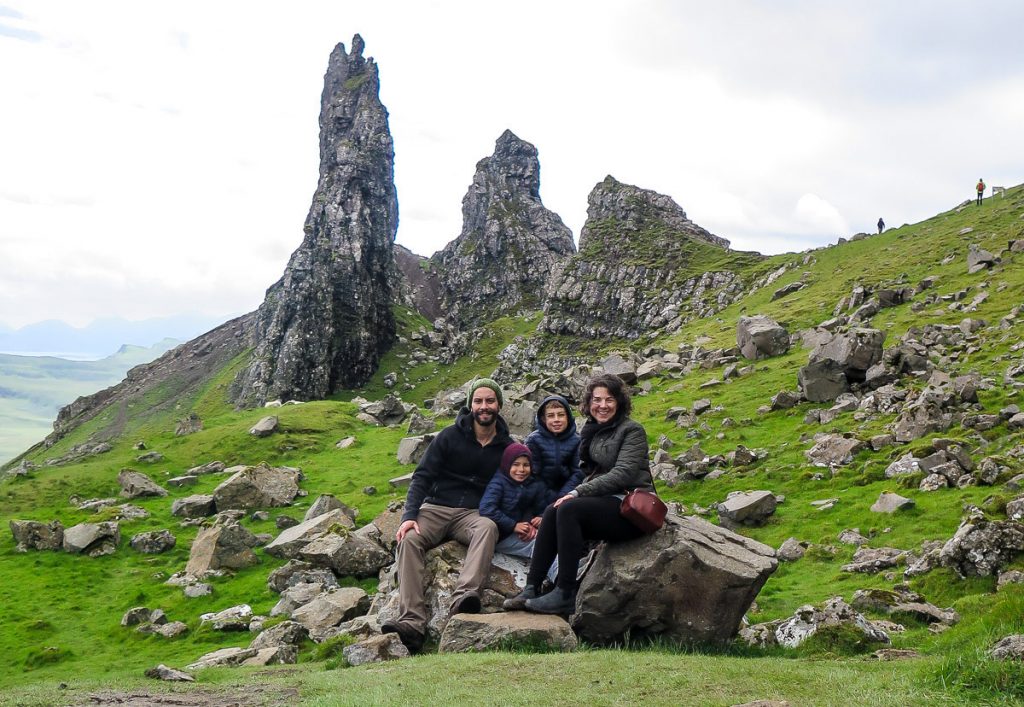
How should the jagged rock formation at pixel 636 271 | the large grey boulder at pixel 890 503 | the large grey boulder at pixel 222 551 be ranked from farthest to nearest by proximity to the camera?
the jagged rock formation at pixel 636 271 < the large grey boulder at pixel 222 551 < the large grey boulder at pixel 890 503

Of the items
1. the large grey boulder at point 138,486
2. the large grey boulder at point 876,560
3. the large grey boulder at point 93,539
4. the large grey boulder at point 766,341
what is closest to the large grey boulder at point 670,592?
the large grey boulder at point 876,560

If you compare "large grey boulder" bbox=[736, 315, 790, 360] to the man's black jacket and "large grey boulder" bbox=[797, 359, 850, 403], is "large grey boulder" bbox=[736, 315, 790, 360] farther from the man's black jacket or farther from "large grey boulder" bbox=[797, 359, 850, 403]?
the man's black jacket

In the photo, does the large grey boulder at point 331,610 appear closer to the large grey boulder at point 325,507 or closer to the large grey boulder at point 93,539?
the large grey boulder at point 325,507

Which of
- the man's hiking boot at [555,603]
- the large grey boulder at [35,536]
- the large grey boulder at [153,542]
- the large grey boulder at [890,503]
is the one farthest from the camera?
the large grey boulder at [35,536]

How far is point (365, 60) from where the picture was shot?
197 metres

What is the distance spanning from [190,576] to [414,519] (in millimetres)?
14711

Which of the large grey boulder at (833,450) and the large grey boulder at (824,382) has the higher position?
the large grey boulder at (824,382)

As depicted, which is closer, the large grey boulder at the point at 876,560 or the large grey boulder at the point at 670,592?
the large grey boulder at the point at 670,592

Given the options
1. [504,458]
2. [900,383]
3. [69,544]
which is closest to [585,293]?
[900,383]

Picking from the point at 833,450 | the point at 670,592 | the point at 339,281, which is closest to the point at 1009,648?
the point at 670,592

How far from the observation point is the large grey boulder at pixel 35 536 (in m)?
30.6

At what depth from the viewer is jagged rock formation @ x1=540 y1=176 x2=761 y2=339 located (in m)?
114

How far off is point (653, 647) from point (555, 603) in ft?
6.71

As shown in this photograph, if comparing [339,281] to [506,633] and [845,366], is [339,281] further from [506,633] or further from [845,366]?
[506,633]
